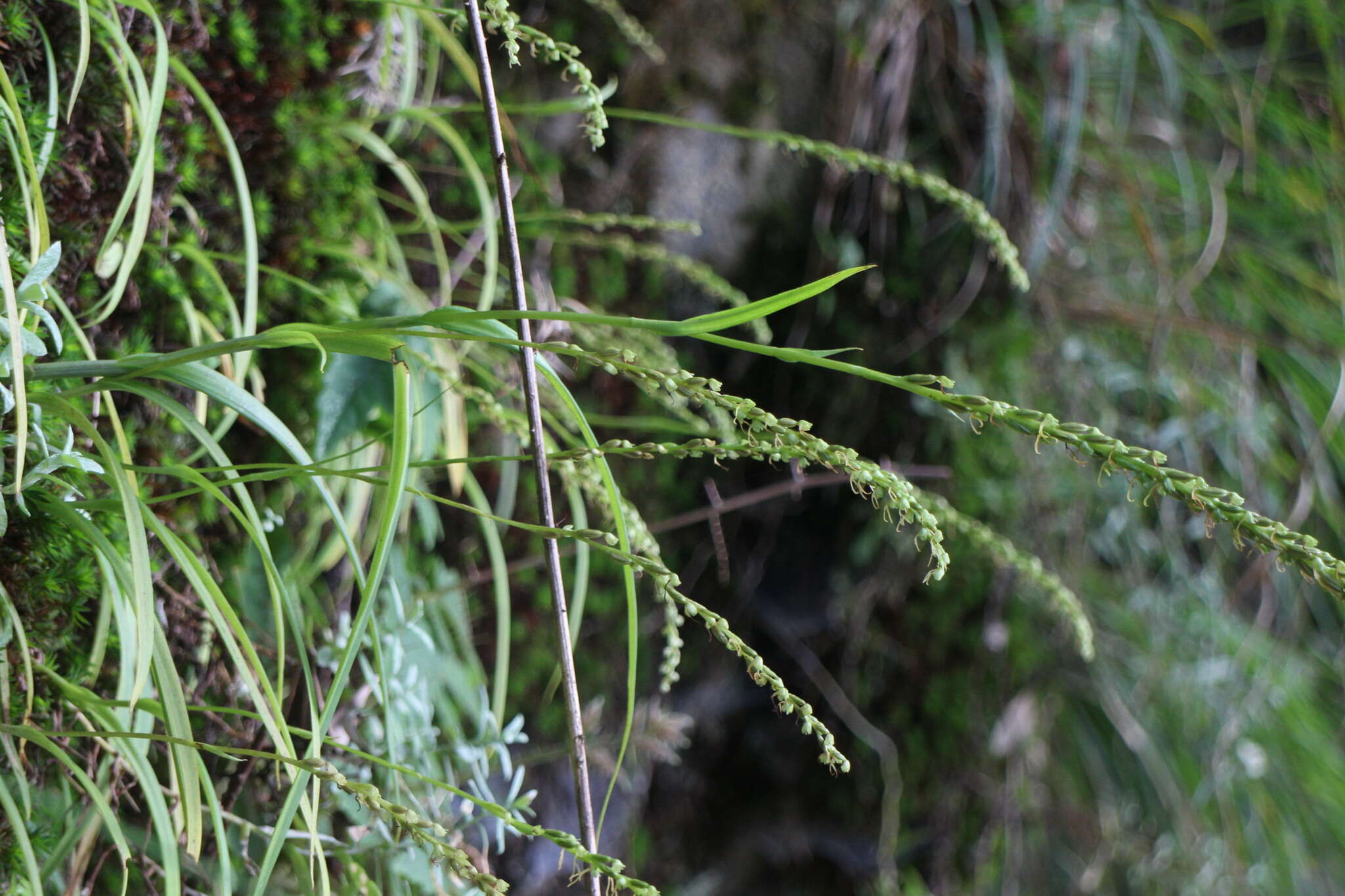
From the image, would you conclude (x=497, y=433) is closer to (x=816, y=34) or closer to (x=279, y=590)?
(x=279, y=590)

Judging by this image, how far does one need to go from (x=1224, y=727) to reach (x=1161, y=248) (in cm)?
73

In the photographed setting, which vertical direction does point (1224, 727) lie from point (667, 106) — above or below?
below

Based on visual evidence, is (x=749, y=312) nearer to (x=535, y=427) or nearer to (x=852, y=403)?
(x=535, y=427)

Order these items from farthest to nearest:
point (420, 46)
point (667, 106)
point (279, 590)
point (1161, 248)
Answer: point (1161, 248)
point (667, 106)
point (420, 46)
point (279, 590)

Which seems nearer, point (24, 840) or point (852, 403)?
point (24, 840)

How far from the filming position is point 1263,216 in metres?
1.38

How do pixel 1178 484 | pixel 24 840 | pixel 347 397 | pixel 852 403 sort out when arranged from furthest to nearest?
pixel 852 403, pixel 347 397, pixel 24 840, pixel 1178 484

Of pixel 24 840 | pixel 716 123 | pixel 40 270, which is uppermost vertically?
pixel 716 123

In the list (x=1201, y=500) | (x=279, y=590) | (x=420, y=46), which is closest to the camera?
(x=1201, y=500)

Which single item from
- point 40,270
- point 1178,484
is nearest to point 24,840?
point 40,270

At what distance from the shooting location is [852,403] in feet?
3.84

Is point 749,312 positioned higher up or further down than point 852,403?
higher up

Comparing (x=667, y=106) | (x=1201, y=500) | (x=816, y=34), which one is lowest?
(x=1201, y=500)

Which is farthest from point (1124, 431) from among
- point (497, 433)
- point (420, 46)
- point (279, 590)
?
point (279, 590)
